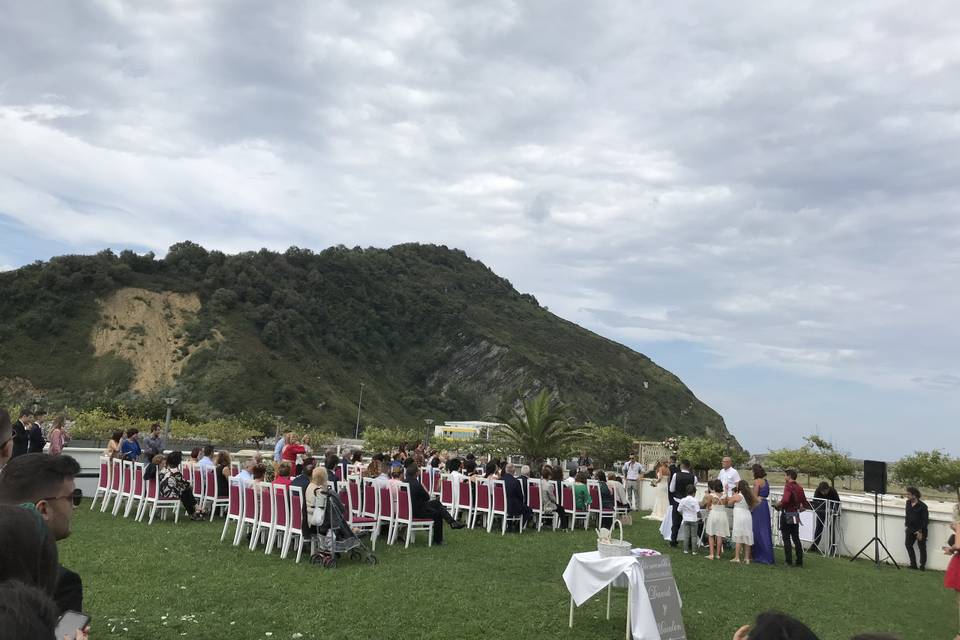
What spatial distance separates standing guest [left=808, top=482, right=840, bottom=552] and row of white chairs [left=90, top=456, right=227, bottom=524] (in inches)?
448

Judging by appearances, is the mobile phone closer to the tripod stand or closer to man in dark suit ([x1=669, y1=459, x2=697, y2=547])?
man in dark suit ([x1=669, y1=459, x2=697, y2=547])

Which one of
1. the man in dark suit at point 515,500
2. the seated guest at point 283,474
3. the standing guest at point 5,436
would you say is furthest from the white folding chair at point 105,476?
the standing guest at point 5,436

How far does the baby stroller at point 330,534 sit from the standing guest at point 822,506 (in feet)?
30.6

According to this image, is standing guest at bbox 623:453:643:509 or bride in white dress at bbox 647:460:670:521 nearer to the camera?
bride in white dress at bbox 647:460:670:521

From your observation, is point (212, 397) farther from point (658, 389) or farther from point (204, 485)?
point (658, 389)

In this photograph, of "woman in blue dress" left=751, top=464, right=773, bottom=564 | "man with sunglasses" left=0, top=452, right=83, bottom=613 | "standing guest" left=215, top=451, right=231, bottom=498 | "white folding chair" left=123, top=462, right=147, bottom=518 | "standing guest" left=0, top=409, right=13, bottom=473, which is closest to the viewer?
"man with sunglasses" left=0, top=452, right=83, bottom=613

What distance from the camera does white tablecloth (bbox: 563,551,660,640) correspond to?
562cm

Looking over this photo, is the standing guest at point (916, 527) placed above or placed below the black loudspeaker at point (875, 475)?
below

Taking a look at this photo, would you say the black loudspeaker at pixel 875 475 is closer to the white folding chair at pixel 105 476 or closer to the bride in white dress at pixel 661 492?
the bride in white dress at pixel 661 492

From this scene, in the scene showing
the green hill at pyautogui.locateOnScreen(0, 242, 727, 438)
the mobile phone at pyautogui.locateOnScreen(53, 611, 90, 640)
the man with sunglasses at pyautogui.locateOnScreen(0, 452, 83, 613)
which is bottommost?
the mobile phone at pyautogui.locateOnScreen(53, 611, 90, 640)

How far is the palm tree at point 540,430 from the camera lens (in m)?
21.9

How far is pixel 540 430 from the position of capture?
21.9 m

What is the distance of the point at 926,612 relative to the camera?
333 inches

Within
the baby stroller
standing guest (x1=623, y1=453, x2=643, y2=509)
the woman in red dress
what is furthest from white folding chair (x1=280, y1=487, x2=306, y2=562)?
standing guest (x1=623, y1=453, x2=643, y2=509)
